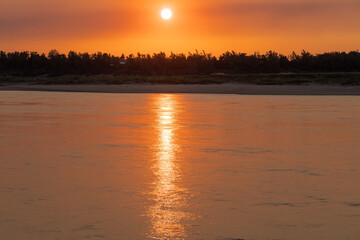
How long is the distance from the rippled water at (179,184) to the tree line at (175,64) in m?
72.2

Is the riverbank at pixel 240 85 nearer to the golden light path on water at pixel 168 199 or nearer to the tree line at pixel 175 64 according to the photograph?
the tree line at pixel 175 64

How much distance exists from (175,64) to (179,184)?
84.7 m

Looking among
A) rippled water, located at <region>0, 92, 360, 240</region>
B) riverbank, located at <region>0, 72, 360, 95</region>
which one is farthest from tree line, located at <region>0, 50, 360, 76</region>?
rippled water, located at <region>0, 92, 360, 240</region>

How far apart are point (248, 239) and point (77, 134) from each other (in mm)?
9696

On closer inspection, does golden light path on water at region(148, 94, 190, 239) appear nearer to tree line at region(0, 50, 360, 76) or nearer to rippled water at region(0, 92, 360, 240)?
rippled water at region(0, 92, 360, 240)

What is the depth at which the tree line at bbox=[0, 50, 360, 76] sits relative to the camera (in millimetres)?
85750

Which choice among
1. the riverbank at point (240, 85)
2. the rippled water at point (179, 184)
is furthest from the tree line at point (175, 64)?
the rippled water at point (179, 184)

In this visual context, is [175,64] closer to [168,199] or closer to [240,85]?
[240,85]

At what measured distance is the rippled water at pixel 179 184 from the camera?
5.96 m

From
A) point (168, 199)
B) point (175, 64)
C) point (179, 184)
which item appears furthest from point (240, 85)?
point (168, 199)

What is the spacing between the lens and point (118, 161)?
10273 mm

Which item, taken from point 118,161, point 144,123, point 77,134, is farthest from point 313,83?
point 118,161

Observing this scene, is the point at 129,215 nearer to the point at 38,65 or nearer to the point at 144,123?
the point at 144,123

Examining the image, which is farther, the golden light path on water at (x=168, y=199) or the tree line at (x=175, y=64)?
the tree line at (x=175, y=64)
